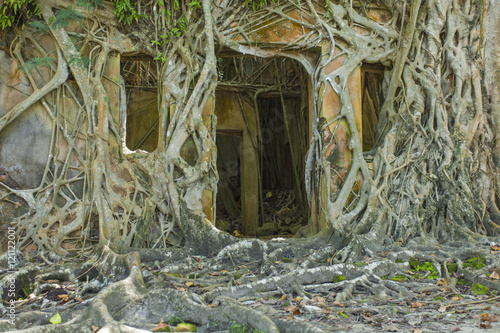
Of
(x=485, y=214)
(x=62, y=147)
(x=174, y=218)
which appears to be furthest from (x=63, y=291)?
(x=485, y=214)

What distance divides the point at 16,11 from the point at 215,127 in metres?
2.52

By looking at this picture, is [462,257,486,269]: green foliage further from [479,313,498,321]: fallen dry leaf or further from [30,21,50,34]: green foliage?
[30,21,50,34]: green foliage

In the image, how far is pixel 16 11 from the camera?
5.23 meters

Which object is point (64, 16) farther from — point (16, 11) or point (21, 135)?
point (21, 135)

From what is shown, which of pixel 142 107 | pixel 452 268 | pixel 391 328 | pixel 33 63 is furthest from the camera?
pixel 142 107

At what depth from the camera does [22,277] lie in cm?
396

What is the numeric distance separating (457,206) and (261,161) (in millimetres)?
4746

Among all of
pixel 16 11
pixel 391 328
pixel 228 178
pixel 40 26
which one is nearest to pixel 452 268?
pixel 391 328

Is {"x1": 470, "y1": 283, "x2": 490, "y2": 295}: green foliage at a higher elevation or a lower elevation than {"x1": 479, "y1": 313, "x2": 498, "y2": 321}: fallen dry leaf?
lower

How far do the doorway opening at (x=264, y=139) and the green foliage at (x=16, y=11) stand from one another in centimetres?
380

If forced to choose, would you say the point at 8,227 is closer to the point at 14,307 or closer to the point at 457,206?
the point at 14,307

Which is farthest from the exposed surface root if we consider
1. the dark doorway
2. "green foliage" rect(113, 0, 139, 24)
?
the dark doorway

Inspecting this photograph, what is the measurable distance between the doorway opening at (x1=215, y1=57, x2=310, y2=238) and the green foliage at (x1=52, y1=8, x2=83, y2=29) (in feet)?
11.8

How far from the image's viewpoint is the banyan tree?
5102 millimetres
